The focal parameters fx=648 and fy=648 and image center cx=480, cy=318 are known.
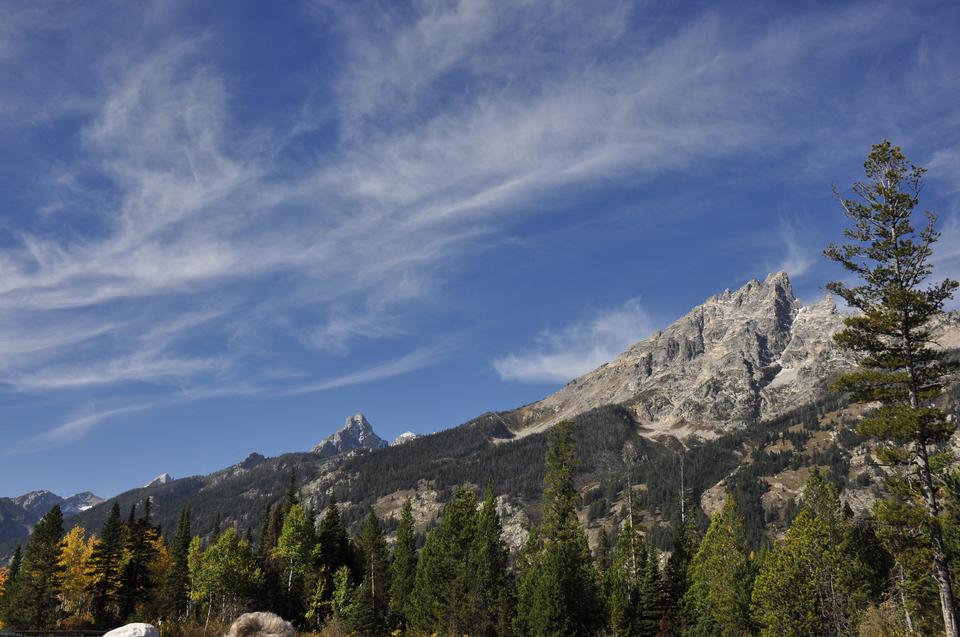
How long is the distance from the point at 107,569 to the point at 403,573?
34.5 m

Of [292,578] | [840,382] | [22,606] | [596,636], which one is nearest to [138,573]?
[22,606]

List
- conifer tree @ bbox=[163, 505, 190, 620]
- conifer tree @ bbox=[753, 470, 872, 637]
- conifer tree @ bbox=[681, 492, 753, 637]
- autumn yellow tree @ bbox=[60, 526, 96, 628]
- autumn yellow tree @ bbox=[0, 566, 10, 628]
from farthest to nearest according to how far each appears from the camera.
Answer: autumn yellow tree @ bbox=[0, 566, 10, 628] < conifer tree @ bbox=[163, 505, 190, 620] < autumn yellow tree @ bbox=[60, 526, 96, 628] < conifer tree @ bbox=[681, 492, 753, 637] < conifer tree @ bbox=[753, 470, 872, 637]

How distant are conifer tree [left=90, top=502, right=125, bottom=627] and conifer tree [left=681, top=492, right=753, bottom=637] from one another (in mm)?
64231

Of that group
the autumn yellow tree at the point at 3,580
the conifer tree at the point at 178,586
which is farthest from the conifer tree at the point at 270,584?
the autumn yellow tree at the point at 3,580

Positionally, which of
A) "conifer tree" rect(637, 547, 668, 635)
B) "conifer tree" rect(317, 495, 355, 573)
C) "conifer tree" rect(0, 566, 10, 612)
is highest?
"conifer tree" rect(317, 495, 355, 573)

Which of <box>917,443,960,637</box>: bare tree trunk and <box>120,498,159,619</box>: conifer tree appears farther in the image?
<box>120,498,159,619</box>: conifer tree

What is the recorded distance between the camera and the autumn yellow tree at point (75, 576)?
252ft

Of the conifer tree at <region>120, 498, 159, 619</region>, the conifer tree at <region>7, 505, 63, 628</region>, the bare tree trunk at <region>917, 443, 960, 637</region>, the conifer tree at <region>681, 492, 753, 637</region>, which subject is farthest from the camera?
the conifer tree at <region>120, 498, 159, 619</region>

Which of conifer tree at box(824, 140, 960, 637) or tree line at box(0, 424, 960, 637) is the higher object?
conifer tree at box(824, 140, 960, 637)

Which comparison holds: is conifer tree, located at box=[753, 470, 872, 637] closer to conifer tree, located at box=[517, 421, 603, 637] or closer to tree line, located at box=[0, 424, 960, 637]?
tree line, located at box=[0, 424, 960, 637]

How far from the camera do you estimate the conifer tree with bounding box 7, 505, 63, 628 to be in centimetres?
6869

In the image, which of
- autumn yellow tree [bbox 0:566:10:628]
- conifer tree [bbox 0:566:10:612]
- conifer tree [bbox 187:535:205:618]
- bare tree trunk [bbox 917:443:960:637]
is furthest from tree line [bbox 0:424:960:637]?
autumn yellow tree [bbox 0:566:10:628]

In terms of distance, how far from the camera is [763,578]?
150 feet

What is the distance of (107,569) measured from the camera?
7562 cm
